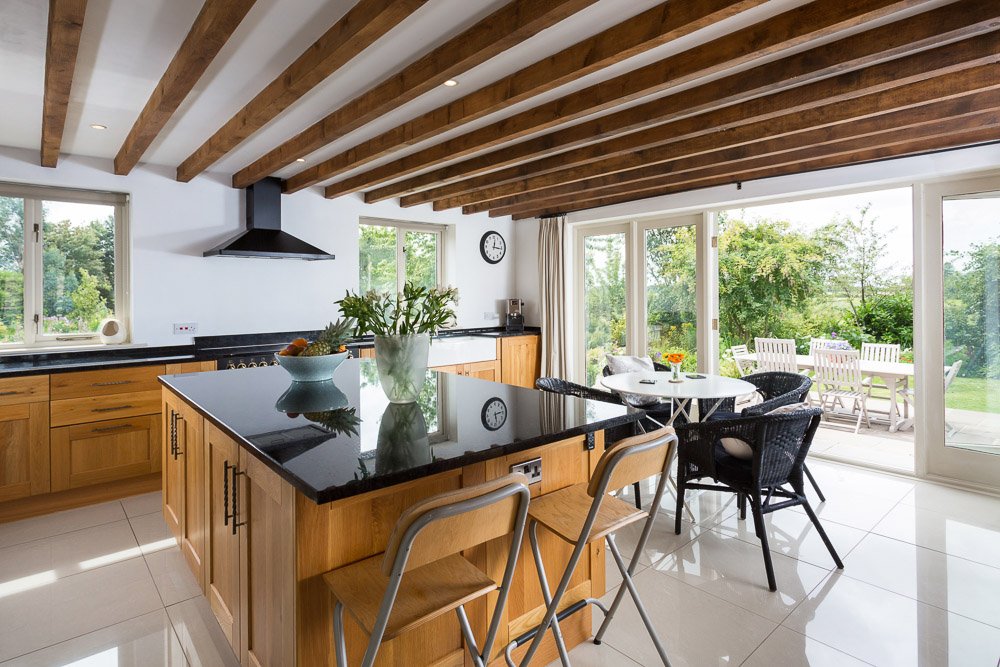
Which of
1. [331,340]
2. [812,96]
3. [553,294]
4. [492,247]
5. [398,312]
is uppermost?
[812,96]

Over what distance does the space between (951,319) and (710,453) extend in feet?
8.13

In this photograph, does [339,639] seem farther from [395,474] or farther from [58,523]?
[58,523]

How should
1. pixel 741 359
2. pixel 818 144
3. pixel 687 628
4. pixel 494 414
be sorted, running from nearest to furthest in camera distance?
pixel 494 414
pixel 687 628
pixel 818 144
pixel 741 359

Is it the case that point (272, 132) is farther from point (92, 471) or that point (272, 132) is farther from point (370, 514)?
point (370, 514)

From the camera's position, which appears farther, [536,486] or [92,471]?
[92,471]

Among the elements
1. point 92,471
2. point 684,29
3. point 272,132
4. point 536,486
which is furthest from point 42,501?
point 684,29

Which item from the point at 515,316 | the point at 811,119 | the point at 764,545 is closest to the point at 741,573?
the point at 764,545

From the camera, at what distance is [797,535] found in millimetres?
2926

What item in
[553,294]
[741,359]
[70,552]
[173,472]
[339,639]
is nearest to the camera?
[339,639]

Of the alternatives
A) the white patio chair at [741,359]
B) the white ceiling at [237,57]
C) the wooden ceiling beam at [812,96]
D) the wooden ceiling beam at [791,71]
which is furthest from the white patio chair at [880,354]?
the white ceiling at [237,57]

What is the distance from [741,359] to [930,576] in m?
4.33

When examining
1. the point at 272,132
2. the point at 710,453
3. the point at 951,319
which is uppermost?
the point at 272,132

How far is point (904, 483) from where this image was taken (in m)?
3.77

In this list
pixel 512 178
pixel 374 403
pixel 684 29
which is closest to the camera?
pixel 684 29
